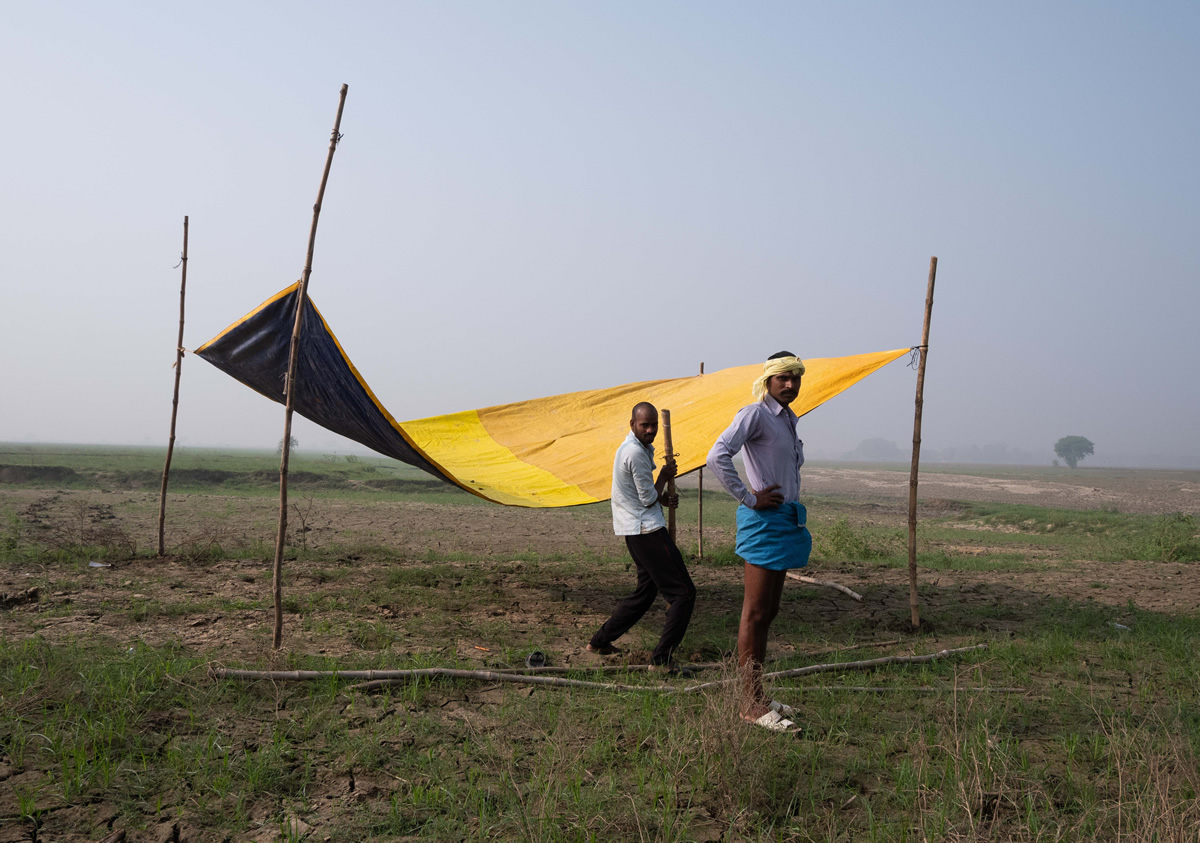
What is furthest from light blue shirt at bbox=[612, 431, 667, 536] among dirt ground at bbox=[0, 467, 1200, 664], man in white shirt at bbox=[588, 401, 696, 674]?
dirt ground at bbox=[0, 467, 1200, 664]

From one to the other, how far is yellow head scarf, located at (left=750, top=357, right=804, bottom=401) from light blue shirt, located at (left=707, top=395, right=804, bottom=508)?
10 centimetres

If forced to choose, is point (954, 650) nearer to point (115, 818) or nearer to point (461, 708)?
point (461, 708)

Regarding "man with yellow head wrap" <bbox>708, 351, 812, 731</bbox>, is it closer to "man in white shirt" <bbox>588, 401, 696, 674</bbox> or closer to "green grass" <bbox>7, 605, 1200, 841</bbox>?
"green grass" <bbox>7, 605, 1200, 841</bbox>

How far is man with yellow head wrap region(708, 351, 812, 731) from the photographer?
3002 millimetres

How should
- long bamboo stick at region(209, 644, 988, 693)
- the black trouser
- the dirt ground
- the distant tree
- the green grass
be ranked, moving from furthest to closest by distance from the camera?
the distant tree
the dirt ground
the black trouser
long bamboo stick at region(209, 644, 988, 693)
the green grass

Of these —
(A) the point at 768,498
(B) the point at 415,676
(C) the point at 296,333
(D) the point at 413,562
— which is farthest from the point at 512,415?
(A) the point at 768,498

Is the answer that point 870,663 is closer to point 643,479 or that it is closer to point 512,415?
point 643,479

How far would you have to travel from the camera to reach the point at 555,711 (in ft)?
11.0

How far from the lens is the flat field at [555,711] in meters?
2.45

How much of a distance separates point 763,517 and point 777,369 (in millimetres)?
653

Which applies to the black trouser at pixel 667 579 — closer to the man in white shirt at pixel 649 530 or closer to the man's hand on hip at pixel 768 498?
the man in white shirt at pixel 649 530

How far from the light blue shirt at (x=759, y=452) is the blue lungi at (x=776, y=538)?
2.4 inches

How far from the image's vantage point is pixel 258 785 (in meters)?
2.63

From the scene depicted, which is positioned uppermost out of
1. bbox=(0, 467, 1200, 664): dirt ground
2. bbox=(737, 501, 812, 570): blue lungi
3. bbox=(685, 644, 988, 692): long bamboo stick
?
bbox=(737, 501, 812, 570): blue lungi
